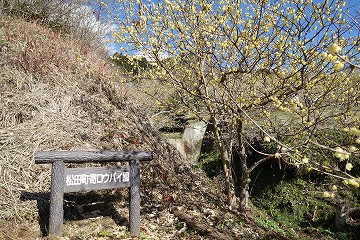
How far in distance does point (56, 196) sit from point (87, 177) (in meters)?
0.39

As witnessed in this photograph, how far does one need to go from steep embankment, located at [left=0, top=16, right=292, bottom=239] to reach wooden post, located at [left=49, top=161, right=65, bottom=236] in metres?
0.26

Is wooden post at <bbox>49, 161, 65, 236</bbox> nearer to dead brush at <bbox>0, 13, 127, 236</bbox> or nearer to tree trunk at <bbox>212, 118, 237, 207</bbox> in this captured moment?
dead brush at <bbox>0, 13, 127, 236</bbox>

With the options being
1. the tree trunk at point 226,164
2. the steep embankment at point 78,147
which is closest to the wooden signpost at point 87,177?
the steep embankment at point 78,147

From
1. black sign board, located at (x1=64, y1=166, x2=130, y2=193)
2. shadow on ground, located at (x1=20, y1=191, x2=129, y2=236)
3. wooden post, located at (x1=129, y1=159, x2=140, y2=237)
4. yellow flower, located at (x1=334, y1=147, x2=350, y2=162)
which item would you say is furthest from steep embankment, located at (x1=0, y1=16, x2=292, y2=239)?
yellow flower, located at (x1=334, y1=147, x2=350, y2=162)

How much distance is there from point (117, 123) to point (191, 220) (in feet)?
8.76

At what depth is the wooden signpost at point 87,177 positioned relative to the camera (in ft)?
11.6

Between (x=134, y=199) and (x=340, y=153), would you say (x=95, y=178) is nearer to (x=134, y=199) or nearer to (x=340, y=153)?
(x=134, y=199)

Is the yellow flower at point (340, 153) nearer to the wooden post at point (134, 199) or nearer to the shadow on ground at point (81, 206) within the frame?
the wooden post at point (134, 199)

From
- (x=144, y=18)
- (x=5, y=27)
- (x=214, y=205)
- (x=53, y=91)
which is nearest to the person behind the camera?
(x=144, y=18)

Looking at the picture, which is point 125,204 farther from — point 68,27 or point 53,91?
point 68,27

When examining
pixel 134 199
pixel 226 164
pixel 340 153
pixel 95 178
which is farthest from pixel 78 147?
pixel 340 153

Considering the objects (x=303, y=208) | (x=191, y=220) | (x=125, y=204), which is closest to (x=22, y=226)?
(x=125, y=204)

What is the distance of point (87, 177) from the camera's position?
372cm

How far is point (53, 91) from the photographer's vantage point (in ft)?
20.7
